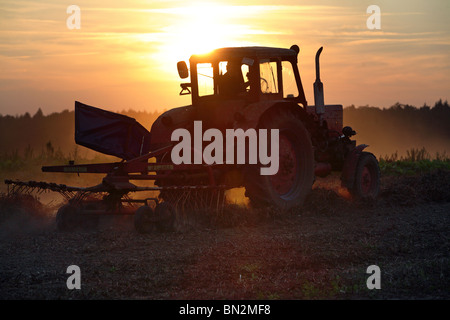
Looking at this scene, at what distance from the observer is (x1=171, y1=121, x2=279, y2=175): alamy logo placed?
29.6 ft

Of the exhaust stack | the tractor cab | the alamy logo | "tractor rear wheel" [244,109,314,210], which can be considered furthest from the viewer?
the exhaust stack

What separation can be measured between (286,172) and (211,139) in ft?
4.52

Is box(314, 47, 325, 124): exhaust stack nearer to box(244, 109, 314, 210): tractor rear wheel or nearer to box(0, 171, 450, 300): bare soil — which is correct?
box(244, 109, 314, 210): tractor rear wheel

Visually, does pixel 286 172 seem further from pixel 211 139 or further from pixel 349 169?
pixel 349 169

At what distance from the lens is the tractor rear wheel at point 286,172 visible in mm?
9227

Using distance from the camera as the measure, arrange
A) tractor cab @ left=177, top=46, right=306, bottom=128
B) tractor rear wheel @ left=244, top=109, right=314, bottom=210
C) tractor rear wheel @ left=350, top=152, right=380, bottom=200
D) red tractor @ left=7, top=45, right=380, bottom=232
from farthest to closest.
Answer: tractor rear wheel @ left=350, top=152, right=380, bottom=200 → tractor cab @ left=177, top=46, right=306, bottom=128 → tractor rear wheel @ left=244, top=109, right=314, bottom=210 → red tractor @ left=7, top=45, right=380, bottom=232

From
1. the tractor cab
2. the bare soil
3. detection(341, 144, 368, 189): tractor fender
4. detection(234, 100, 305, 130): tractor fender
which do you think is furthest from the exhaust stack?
the bare soil

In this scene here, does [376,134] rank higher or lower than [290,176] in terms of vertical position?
higher

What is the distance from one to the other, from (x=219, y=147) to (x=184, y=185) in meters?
0.78

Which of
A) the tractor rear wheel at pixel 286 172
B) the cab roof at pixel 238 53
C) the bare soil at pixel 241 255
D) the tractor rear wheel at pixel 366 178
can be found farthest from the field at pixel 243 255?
the cab roof at pixel 238 53

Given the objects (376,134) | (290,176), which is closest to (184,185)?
(290,176)

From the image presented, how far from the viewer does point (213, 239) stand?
7.80 m

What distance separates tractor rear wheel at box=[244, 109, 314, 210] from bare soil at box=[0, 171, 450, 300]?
232mm
